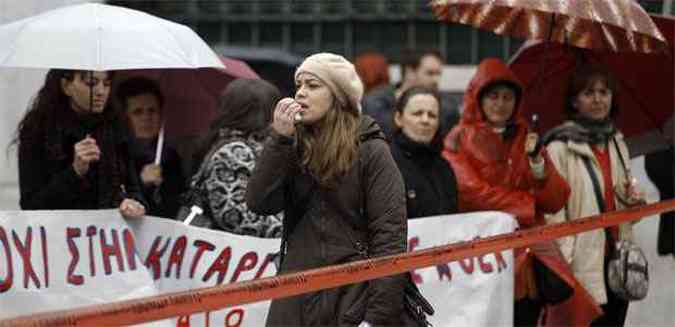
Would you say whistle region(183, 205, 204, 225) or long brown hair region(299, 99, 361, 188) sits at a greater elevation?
long brown hair region(299, 99, 361, 188)

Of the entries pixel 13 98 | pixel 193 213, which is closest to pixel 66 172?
pixel 193 213

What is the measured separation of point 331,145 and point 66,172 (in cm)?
159

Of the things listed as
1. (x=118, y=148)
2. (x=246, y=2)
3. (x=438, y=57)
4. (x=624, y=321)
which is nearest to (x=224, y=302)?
(x=118, y=148)

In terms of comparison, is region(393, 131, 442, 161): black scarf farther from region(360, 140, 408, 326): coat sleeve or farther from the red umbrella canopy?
region(360, 140, 408, 326): coat sleeve

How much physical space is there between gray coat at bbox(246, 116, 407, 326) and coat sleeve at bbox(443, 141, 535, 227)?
2.22m

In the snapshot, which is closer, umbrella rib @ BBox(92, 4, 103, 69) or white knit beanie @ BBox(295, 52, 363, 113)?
white knit beanie @ BBox(295, 52, 363, 113)

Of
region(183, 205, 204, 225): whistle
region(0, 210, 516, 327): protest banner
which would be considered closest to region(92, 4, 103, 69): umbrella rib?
region(0, 210, 516, 327): protest banner

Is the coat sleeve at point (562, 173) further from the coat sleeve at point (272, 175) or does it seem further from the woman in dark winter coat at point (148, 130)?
the coat sleeve at point (272, 175)

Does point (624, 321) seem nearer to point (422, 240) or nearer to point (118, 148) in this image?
point (422, 240)

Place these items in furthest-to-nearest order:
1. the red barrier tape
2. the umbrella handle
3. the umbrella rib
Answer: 1. the umbrella handle
2. the umbrella rib
3. the red barrier tape

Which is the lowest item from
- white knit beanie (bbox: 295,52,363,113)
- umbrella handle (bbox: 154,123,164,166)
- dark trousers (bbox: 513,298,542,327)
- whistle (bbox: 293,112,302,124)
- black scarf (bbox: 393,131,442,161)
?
dark trousers (bbox: 513,298,542,327)

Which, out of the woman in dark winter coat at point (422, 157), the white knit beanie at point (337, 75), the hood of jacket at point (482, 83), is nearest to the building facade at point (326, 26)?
the hood of jacket at point (482, 83)

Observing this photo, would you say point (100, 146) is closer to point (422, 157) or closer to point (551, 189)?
point (422, 157)

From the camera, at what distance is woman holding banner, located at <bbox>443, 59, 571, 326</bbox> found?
7.85 metres
